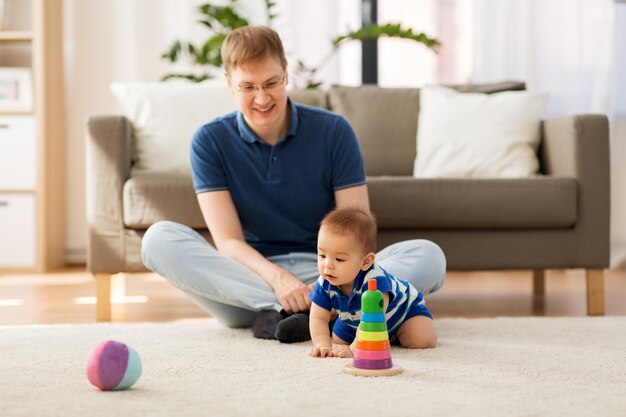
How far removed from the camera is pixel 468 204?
2725 millimetres

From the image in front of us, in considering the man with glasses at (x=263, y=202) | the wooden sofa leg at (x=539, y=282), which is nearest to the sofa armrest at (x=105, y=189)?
the man with glasses at (x=263, y=202)

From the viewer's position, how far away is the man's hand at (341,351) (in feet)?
6.16

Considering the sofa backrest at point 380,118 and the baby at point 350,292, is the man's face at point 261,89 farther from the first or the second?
the sofa backrest at point 380,118

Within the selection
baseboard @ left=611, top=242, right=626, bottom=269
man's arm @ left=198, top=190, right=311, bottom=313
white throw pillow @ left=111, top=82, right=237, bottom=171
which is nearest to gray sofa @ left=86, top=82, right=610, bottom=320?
white throw pillow @ left=111, top=82, right=237, bottom=171

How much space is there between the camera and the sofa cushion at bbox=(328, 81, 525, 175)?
131 inches

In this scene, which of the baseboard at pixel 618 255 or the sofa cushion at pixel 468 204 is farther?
the baseboard at pixel 618 255

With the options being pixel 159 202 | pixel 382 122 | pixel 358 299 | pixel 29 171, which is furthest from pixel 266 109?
pixel 29 171

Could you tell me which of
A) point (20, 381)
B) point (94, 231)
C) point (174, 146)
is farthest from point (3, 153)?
point (20, 381)

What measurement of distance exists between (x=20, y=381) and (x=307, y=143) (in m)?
0.95

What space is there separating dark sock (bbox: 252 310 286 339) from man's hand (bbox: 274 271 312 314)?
38 millimetres

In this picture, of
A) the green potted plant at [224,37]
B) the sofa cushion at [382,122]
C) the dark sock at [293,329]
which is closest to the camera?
the dark sock at [293,329]

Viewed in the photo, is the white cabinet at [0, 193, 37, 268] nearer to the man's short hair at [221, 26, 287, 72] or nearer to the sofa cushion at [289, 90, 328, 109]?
the sofa cushion at [289, 90, 328, 109]

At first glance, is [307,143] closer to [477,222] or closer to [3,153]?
[477,222]

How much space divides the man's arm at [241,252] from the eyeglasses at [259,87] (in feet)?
0.94
